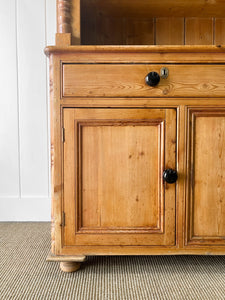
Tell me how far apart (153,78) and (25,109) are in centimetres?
82

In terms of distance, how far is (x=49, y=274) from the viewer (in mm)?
913

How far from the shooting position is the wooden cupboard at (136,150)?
864 mm

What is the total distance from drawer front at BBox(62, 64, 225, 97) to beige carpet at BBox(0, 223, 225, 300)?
2.00 feet

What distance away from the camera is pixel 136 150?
34.8 inches

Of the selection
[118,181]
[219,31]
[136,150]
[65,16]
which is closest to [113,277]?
[118,181]

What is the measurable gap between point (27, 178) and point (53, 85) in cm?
72

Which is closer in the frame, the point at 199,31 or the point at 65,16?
the point at 65,16

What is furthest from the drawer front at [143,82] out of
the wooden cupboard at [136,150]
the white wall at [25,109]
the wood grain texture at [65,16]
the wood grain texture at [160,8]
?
the white wall at [25,109]

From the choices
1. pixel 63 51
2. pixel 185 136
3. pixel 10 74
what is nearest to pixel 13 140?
pixel 10 74

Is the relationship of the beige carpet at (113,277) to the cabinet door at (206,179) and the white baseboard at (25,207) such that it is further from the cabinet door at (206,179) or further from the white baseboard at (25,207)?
the white baseboard at (25,207)

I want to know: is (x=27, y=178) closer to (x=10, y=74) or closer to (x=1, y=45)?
(x=10, y=74)

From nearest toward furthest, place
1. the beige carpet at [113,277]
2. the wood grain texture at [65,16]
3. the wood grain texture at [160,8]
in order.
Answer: the beige carpet at [113,277], the wood grain texture at [65,16], the wood grain texture at [160,8]

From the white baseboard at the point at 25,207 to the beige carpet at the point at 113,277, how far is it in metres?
0.31

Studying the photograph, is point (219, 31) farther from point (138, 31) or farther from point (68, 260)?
point (68, 260)
